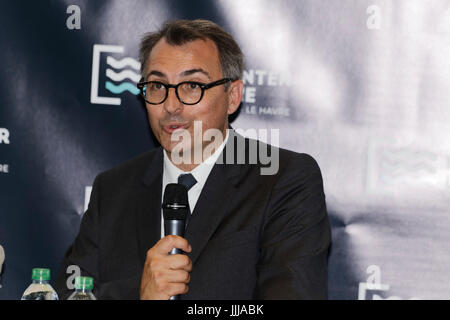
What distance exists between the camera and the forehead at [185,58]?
2883 mm

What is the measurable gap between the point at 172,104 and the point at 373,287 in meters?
1.60

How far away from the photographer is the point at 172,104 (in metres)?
2.84

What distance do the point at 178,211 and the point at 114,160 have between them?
1652 millimetres

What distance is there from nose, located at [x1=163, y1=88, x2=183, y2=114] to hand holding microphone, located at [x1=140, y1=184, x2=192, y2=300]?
692mm

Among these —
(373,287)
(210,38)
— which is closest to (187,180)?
(210,38)

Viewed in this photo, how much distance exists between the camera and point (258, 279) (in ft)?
8.48

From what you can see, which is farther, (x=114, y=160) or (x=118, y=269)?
(x=114, y=160)

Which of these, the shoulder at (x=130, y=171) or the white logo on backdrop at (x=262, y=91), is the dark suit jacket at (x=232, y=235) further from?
the white logo on backdrop at (x=262, y=91)

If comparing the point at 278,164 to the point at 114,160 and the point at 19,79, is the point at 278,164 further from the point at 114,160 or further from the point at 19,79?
the point at 19,79

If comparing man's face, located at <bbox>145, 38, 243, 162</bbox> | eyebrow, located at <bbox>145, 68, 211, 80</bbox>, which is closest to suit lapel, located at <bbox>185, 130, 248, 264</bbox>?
man's face, located at <bbox>145, 38, 243, 162</bbox>

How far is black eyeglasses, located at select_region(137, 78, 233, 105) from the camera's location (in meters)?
2.86

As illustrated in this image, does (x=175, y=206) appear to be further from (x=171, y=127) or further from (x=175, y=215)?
(x=171, y=127)

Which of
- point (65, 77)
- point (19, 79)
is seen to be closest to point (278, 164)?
point (65, 77)

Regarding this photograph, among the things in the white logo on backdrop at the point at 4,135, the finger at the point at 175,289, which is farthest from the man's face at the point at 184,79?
the white logo on backdrop at the point at 4,135
